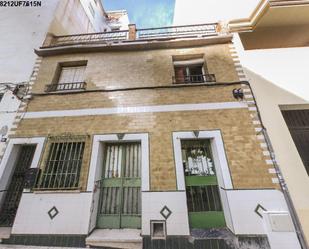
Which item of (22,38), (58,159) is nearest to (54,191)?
(58,159)

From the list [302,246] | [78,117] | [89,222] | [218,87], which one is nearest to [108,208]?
[89,222]

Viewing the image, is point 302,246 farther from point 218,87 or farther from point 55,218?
point 55,218

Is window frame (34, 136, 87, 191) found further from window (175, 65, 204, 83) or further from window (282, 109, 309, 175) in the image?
window (282, 109, 309, 175)

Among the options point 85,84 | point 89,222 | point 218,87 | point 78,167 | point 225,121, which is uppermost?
point 85,84

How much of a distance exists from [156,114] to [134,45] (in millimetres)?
3178

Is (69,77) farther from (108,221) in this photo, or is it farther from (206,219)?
(206,219)

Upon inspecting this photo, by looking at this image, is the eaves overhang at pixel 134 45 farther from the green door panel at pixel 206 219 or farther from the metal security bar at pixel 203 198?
the green door panel at pixel 206 219

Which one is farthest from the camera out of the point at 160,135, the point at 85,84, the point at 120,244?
the point at 85,84

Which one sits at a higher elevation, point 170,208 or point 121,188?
point 121,188

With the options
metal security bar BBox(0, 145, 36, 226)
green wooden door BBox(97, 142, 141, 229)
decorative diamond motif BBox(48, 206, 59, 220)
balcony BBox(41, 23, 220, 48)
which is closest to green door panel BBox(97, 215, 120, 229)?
green wooden door BBox(97, 142, 141, 229)

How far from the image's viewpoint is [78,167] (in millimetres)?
4363

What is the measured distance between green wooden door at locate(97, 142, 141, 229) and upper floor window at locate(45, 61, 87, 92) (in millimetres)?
2777

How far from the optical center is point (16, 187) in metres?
4.45

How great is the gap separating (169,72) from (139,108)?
182 centimetres
